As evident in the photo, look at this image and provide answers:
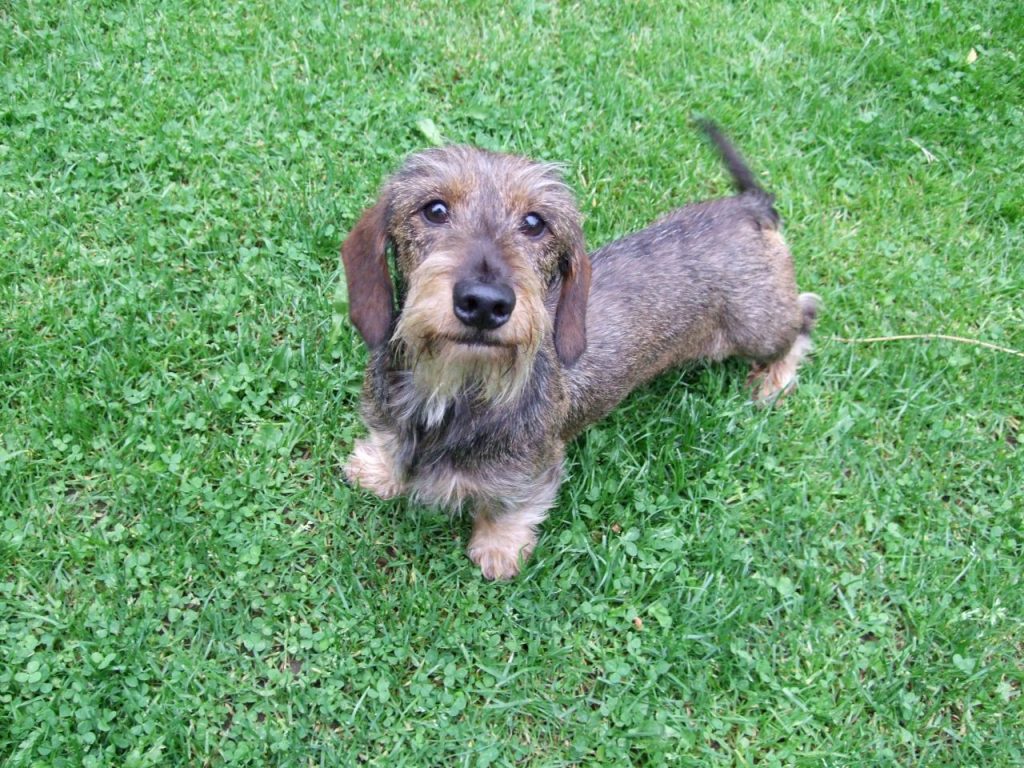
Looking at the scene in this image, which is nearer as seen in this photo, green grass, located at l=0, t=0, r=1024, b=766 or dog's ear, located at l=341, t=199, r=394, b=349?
dog's ear, located at l=341, t=199, r=394, b=349

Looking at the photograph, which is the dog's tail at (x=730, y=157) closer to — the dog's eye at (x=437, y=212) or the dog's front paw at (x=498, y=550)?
the dog's eye at (x=437, y=212)

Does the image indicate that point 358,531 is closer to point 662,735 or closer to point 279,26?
point 662,735

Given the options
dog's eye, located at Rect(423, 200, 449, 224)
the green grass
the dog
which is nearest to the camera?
the dog

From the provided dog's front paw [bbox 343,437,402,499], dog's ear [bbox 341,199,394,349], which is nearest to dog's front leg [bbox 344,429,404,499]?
dog's front paw [bbox 343,437,402,499]

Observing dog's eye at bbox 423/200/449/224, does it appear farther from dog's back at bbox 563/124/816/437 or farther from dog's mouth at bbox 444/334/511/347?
dog's back at bbox 563/124/816/437

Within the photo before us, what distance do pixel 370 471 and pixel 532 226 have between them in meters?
1.47

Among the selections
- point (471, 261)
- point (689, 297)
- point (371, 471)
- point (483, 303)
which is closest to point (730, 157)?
point (689, 297)

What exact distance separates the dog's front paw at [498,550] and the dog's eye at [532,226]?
1333 millimetres

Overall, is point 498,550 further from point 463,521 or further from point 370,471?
point 370,471

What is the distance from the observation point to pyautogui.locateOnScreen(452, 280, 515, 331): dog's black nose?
2.66 m

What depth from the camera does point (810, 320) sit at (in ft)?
Answer: 15.2

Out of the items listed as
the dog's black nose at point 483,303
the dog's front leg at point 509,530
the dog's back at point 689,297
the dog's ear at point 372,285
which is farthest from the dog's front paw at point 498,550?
the dog's black nose at point 483,303

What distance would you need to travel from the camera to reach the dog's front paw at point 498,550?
3.79m

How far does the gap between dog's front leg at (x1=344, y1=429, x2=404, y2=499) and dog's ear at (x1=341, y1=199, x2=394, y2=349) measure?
0.83 metres
